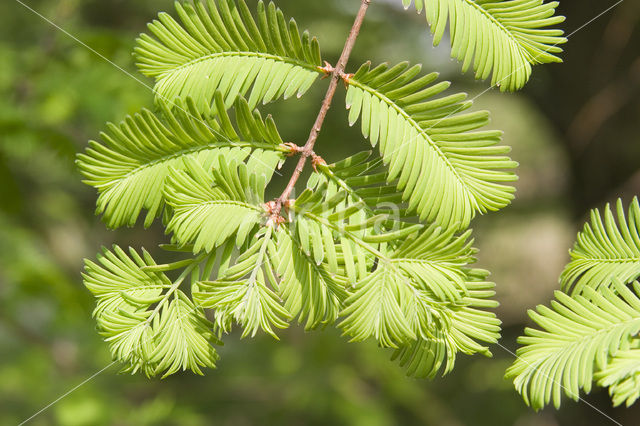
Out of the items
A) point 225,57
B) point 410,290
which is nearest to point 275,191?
point 225,57

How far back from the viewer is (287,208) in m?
0.47

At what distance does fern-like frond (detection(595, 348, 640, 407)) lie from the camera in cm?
41

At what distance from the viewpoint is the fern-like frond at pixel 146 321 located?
0.46 m

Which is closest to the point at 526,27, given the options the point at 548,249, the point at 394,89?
the point at 394,89

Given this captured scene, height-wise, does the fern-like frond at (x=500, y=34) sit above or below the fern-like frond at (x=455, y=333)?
above

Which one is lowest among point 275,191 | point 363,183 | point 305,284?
point 275,191

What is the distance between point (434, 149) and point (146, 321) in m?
0.30

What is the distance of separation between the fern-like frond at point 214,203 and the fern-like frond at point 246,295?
0.06ft

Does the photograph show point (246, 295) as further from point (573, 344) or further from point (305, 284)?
point (573, 344)

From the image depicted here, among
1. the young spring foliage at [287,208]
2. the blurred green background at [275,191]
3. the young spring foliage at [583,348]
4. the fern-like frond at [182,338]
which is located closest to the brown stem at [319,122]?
A: the young spring foliage at [287,208]

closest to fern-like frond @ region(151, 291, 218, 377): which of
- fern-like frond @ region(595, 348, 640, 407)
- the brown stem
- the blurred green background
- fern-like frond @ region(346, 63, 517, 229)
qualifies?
the brown stem

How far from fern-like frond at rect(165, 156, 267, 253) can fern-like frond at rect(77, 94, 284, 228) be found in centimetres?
3

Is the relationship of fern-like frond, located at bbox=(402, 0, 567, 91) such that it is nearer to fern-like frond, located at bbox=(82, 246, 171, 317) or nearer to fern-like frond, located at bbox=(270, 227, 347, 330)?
fern-like frond, located at bbox=(270, 227, 347, 330)

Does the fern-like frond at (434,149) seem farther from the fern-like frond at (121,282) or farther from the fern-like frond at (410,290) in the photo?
the fern-like frond at (121,282)
